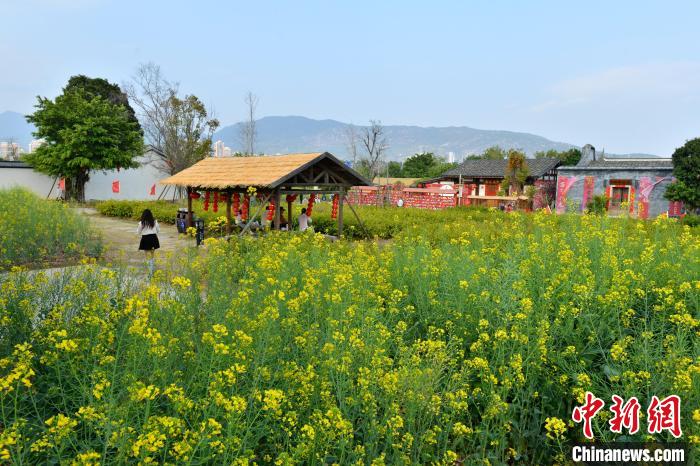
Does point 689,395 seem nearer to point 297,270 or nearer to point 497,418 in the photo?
point 497,418

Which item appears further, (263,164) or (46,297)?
(263,164)

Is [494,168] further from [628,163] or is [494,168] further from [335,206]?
[335,206]

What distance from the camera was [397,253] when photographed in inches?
270

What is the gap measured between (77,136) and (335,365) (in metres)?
26.9

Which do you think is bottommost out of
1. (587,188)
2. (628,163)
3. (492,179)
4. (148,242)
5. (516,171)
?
(148,242)

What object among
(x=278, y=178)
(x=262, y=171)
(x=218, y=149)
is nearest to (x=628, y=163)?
(x=262, y=171)

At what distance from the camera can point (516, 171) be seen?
32.7m

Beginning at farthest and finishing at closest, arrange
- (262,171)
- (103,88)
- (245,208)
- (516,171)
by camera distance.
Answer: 1. (103,88)
2. (516,171)
3. (245,208)
4. (262,171)

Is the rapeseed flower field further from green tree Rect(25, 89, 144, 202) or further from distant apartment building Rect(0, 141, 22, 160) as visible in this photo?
distant apartment building Rect(0, 141, 22, 160)

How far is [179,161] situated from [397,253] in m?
28.4

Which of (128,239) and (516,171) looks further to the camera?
(516,171)

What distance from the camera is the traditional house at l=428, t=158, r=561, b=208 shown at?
1357 inches

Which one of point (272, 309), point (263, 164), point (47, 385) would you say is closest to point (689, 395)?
point (272, 309)

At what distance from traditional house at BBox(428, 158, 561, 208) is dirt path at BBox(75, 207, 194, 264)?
20.9 metres
